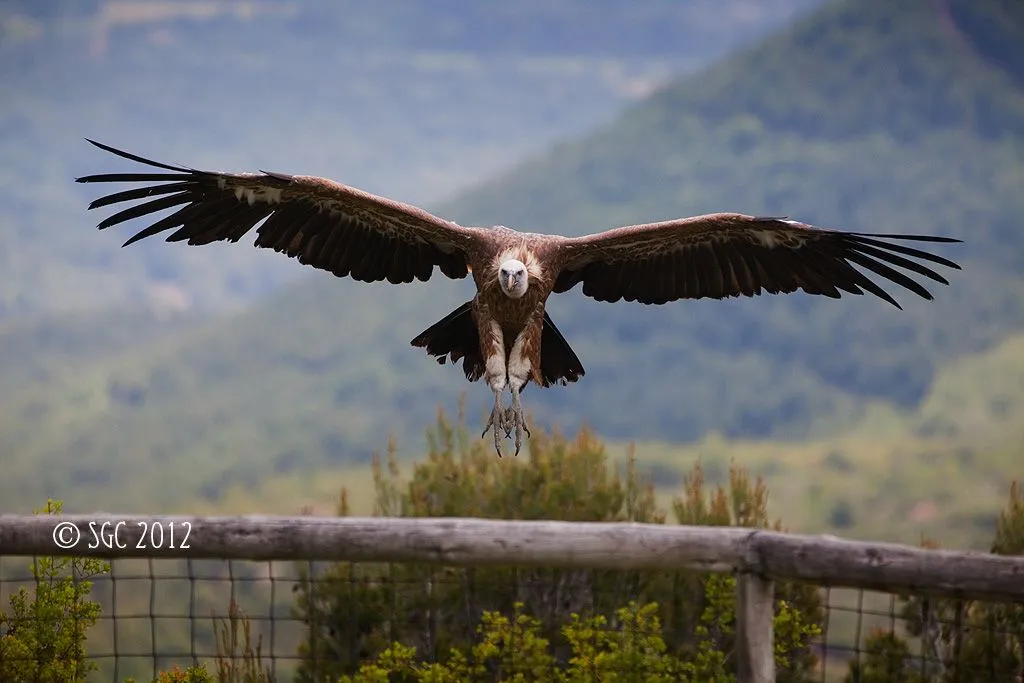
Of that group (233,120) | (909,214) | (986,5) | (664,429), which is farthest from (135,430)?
(986,5)

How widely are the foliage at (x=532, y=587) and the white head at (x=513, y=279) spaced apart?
7.38 feet

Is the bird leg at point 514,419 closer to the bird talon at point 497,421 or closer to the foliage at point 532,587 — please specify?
the bird talon at point 497,421

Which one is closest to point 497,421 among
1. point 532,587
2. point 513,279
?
point 513,279

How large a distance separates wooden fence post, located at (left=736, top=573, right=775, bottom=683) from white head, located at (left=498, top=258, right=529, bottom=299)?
1331 mm

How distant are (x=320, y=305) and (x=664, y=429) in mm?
15871

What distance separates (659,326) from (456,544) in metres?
44.3

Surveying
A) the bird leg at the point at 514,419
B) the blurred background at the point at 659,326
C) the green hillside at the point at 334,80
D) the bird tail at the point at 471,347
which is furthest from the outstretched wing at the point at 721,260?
the green hillside at the point at 334,80

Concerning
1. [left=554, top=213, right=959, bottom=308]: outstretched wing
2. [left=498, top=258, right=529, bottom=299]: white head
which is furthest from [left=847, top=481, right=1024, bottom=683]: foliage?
[left=498, top=258, right=529, bottom=299]: white head

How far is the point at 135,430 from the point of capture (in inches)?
1826

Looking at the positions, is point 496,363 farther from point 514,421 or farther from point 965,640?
point 965,640

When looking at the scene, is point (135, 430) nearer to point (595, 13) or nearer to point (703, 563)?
point (703, 563)

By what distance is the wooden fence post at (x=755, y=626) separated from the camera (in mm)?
3967

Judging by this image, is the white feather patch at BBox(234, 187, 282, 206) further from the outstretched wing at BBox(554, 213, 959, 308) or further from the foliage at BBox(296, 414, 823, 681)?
the foliage at BBox(296, 414, 823, 681)

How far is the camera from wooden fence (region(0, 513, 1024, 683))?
3.97 m
